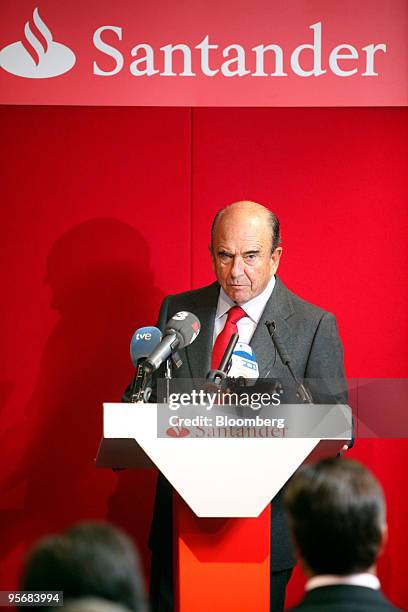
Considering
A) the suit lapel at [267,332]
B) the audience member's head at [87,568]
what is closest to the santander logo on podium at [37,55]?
the suit lapel at [267,332]

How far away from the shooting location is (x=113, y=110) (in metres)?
4.61

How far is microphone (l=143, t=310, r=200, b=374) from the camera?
9.12 feet

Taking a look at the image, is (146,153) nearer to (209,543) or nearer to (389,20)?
(389,20)

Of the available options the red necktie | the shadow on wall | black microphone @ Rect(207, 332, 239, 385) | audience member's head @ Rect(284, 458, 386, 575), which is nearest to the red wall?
the shadow on wall

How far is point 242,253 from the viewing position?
3646mm

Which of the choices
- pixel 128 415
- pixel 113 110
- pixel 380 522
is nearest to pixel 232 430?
pixel 128 415

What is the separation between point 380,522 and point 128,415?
3.35 feet

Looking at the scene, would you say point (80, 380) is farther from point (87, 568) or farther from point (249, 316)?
point (87, 568)

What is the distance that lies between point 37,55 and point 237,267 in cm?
163

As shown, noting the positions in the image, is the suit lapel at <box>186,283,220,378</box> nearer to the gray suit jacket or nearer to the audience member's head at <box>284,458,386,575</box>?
the gray suit jacket

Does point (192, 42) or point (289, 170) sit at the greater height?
point (192, 42)

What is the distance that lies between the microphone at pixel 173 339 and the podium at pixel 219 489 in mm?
214

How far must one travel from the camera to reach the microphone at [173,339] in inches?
109

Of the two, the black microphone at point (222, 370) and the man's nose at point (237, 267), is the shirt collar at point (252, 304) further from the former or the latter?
the black microphone at point (222, 370)
